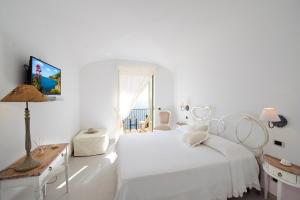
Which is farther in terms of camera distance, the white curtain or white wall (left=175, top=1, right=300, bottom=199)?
the white curtain

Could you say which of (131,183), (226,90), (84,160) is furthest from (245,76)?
(84,160)

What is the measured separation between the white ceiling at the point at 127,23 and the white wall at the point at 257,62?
20 millimetres

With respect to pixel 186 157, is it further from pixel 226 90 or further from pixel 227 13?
pixel 227 13

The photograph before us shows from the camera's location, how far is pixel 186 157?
204cm

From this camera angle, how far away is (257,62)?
223cm

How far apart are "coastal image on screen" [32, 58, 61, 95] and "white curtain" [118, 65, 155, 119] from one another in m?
2.43

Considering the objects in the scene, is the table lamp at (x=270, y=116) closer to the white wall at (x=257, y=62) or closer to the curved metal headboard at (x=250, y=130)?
the white wall at (x=257, y=62)

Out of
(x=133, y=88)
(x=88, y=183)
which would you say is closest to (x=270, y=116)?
(x=88, y=183)

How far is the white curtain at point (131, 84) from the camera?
4.88m

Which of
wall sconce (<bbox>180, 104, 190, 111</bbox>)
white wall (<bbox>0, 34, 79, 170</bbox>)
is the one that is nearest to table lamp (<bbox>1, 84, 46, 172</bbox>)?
white wall (<bbox>0, 34, 79, 170</bbox>)

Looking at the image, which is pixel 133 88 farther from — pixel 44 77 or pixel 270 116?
pixel 270 116

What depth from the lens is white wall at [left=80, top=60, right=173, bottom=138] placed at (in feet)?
14.8

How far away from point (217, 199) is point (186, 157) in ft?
2.05

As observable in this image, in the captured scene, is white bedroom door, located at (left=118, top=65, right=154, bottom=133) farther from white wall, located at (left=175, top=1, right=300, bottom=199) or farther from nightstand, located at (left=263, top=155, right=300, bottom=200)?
nightstand, located at (left=263, top=155, right=300, bottom=200)
